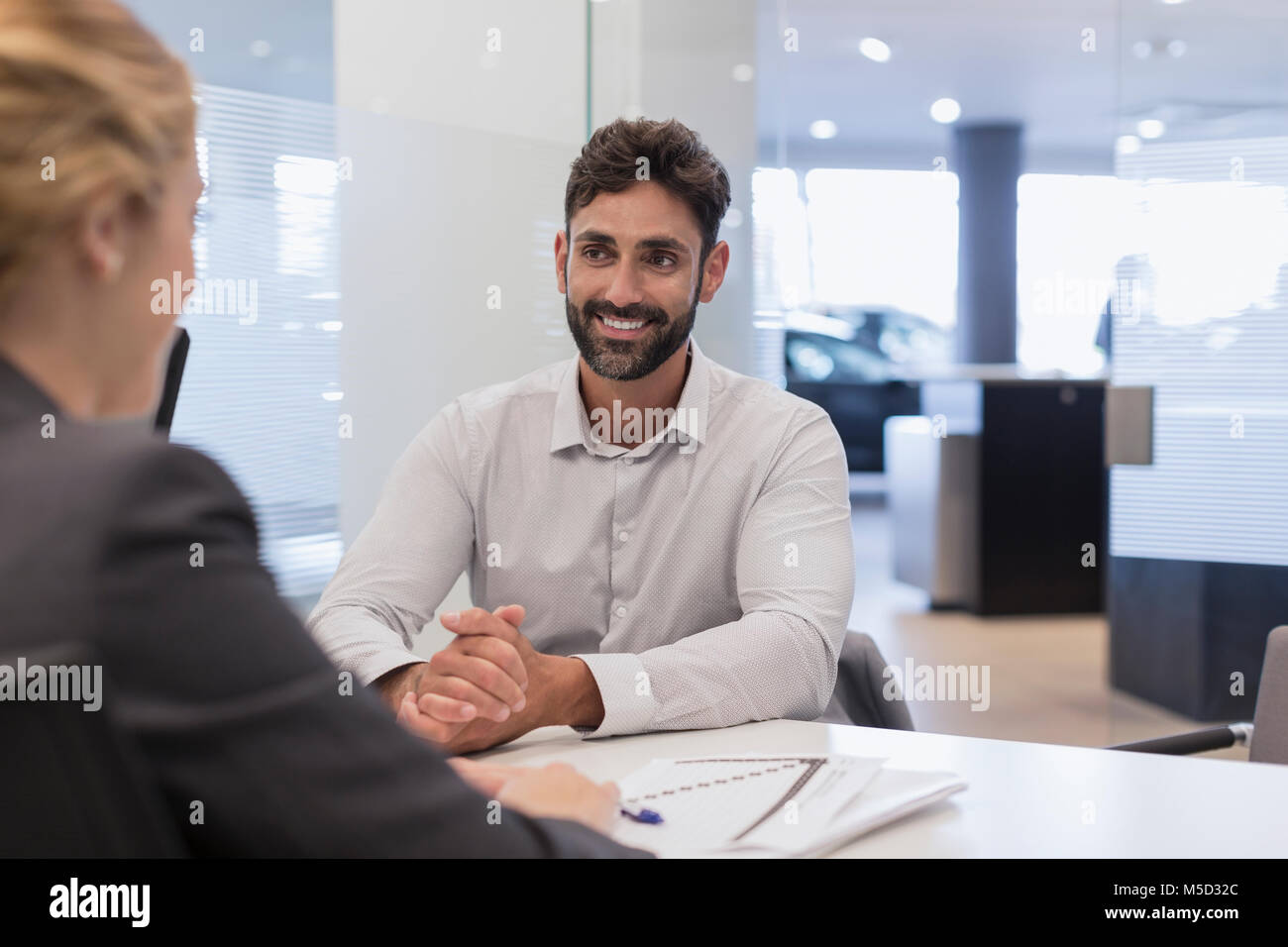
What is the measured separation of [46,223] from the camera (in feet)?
2.06

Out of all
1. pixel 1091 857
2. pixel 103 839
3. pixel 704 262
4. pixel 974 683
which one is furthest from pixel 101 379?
pixel 974 683

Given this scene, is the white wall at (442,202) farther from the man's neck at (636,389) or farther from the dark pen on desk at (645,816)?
the dark pen on desk at (645,816)

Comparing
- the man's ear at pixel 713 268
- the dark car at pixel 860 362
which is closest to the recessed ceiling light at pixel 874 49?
the dark car at pixel 860 362

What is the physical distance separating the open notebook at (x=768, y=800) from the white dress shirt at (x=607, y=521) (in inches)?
18.6

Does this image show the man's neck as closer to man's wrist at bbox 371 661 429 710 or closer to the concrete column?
man's wrist at bbox 371 661 429 710

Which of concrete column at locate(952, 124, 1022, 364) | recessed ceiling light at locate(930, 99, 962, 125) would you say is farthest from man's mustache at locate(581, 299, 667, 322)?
concrete column at locate(952, 124, 1022, 364)

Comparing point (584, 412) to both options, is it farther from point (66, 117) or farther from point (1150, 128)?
point (1150, 128)

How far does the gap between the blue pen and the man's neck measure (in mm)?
1026

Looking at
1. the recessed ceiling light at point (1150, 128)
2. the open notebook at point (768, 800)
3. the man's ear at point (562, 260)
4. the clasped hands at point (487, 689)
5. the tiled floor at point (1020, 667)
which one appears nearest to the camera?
the open notebook at point (768, 800)

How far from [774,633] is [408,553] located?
59cm

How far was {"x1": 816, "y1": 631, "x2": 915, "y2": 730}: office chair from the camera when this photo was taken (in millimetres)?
1861

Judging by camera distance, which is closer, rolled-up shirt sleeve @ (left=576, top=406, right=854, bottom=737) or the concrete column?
rolled-up shirt sleeve @ (left=576, top=406, right=854, bottom=737)

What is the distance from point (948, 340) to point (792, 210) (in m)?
9.99

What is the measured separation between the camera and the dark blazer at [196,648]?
0.55 meters
